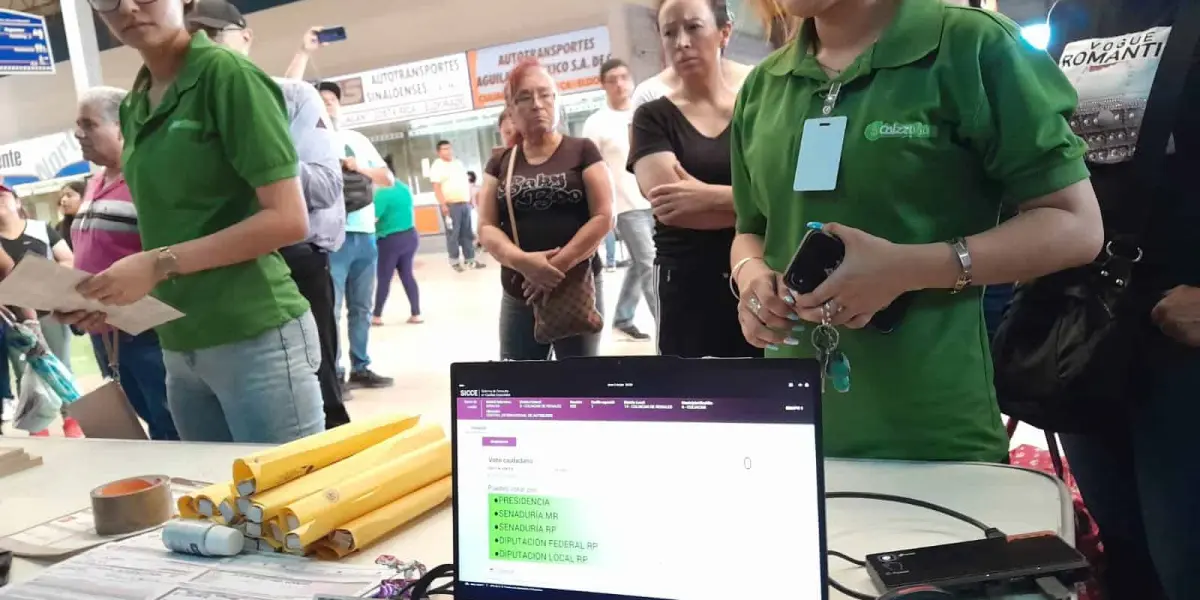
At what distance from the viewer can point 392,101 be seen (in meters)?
9.75

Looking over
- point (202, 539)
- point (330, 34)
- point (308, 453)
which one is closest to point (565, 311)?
point (308, 453)

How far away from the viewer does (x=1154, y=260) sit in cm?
118

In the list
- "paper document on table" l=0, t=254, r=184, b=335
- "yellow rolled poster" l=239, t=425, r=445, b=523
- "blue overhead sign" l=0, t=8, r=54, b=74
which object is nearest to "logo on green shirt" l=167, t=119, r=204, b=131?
"paper document on table" l=0, t=254, r=184, b=335

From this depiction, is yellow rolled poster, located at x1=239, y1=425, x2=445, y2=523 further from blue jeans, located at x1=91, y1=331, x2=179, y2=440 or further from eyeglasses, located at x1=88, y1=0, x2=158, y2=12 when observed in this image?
blue jeans, located at x1=91, y1=331, x2=179, y2=440

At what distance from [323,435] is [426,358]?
4032 millimetres

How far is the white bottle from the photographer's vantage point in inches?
40.0

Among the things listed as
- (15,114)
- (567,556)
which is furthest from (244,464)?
(15,114)

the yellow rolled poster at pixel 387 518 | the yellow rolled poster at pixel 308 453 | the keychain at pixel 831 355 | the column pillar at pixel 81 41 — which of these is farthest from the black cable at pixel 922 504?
the column pillar at pixel 81 41

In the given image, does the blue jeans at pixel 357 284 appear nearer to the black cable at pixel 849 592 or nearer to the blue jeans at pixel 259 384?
the blue jeans at pixel 259 384

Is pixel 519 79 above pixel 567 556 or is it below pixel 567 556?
above

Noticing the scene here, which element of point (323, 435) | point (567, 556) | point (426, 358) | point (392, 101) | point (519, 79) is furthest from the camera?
point (392, 101)

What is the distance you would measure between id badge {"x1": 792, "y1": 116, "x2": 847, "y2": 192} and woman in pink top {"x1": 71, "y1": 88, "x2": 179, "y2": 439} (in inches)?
78.6

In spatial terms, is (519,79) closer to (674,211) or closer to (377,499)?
(674,211)

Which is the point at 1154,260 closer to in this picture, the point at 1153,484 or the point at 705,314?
the point at 1153,484
